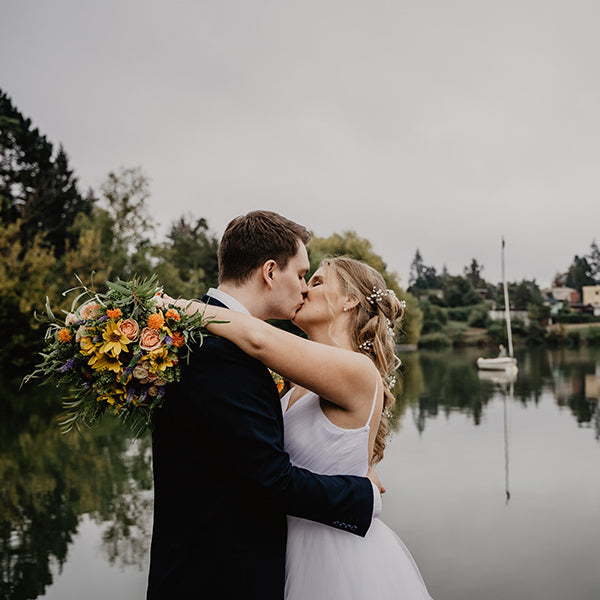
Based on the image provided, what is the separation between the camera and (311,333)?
3051 mm

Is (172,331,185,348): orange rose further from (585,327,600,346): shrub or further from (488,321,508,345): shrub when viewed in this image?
(585,327,600,346): shrub

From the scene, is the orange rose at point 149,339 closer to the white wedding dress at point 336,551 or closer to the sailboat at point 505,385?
the white wedding dress at point 336,551

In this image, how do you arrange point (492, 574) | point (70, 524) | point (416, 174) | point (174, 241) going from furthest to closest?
point (416, 174) → point (174, 241) → point (70, 524) → point (492, 574)

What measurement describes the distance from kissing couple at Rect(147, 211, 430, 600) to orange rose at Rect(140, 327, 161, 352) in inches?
5.1

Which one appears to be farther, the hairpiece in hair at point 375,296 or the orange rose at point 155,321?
the hairpiece in hair at point 375,296

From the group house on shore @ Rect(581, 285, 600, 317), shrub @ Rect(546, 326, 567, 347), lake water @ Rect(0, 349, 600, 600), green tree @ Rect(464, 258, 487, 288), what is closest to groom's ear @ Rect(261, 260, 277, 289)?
lake water @ Rect(0, 349, 600, 600)

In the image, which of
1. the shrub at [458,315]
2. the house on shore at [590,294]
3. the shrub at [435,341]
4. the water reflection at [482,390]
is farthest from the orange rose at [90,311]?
the house on shore at [590,294]

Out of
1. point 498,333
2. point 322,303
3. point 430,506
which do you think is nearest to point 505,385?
point 430,506

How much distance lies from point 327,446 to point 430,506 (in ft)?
23.3

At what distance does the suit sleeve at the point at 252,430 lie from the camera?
1.76 meters

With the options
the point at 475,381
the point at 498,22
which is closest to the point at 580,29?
the point at 498,22

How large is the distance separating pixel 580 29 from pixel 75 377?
38727 mm

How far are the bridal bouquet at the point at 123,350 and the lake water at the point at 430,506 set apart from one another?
4412mm

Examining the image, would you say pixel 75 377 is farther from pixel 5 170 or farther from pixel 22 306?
pixel 5 170
